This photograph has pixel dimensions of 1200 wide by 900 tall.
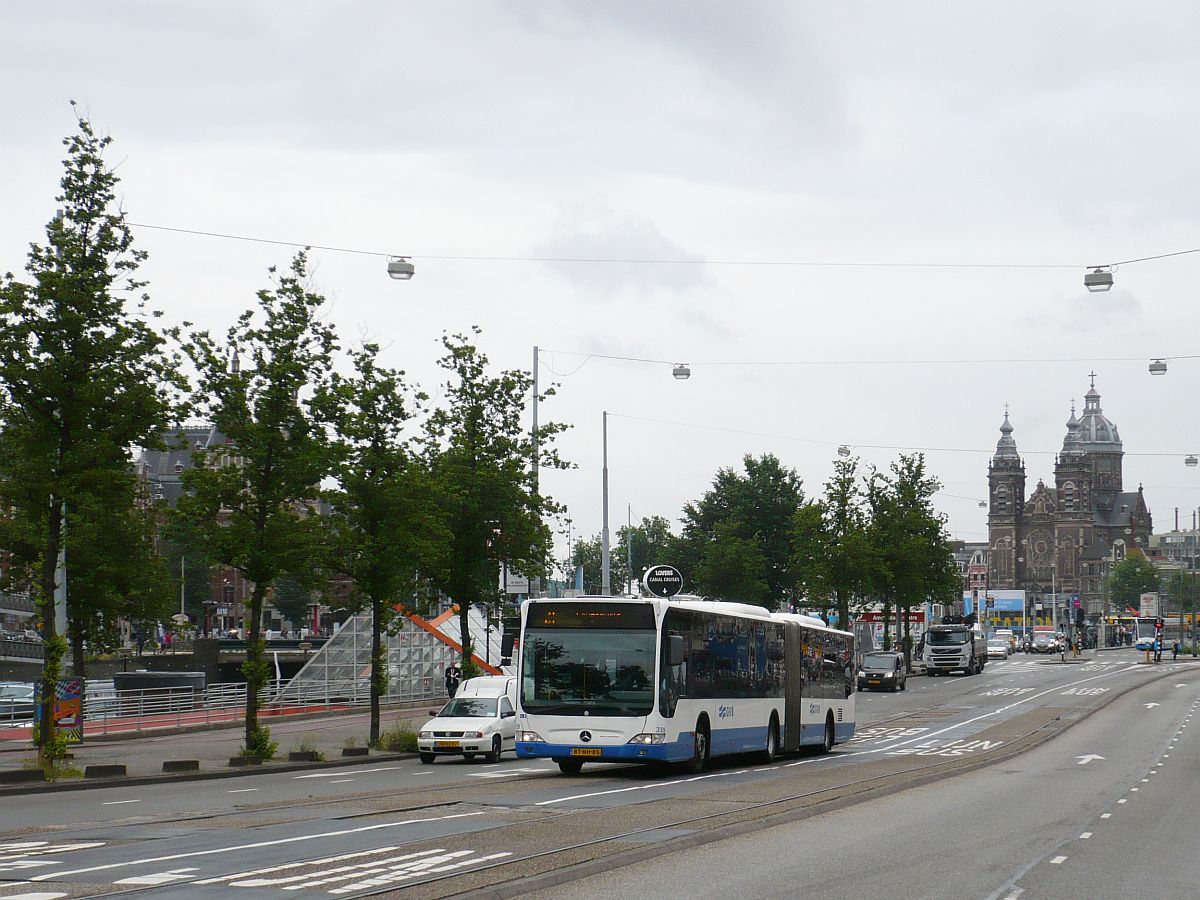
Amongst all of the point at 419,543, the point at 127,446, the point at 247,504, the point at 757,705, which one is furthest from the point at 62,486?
the point at 757,705

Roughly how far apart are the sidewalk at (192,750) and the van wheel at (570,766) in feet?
18.4

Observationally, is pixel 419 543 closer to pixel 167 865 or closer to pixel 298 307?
pixel 298 307

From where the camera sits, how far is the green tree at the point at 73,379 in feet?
79.9

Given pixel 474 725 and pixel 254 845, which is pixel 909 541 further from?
pixel 254 845

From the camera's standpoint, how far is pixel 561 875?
1159cm

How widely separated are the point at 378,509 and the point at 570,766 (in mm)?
9154

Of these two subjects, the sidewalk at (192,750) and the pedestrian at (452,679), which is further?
the pedestrian at (452,679)

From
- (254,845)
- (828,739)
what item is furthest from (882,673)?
(254,845)

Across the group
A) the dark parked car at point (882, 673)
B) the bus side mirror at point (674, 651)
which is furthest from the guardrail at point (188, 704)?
the dark parked car at point (882, 673)

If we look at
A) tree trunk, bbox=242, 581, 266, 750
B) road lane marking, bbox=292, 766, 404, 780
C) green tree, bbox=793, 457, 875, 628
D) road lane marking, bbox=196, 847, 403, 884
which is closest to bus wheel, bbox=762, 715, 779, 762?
road lane marking, bbox=292, 766, 404, 780

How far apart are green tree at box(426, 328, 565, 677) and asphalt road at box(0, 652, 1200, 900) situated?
924 cm

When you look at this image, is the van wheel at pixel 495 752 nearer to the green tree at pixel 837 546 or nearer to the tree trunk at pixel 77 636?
the tree trunk at pixel 77 636

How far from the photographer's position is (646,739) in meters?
23.5

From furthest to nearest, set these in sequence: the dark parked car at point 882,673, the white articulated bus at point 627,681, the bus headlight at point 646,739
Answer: the dark parked car at point 882,673 < the white articulated bus at point 627,681 < the bus headlight at point 646,739
